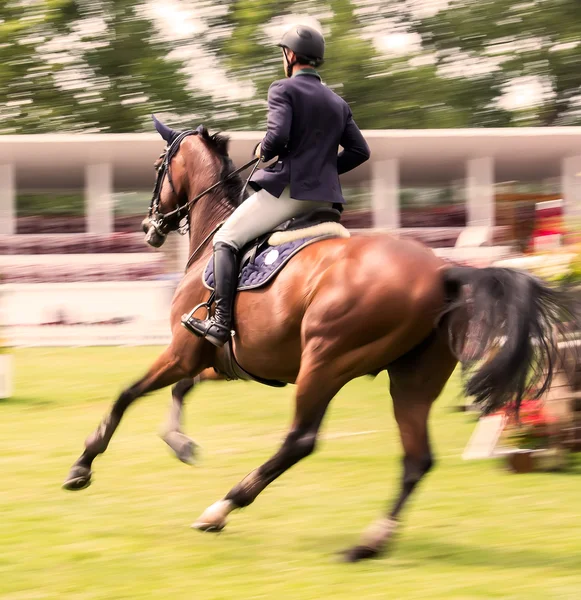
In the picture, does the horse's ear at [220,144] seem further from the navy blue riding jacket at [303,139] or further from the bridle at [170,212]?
the navy blue riding jacket at [303,139]

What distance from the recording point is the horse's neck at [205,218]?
22.2ft

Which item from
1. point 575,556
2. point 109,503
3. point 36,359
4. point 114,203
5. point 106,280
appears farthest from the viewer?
point 114,203

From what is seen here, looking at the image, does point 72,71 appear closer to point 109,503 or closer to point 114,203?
point 114,203

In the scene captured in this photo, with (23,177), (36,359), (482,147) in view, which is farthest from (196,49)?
(36,359)

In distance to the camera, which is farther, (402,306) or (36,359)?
(36,359)

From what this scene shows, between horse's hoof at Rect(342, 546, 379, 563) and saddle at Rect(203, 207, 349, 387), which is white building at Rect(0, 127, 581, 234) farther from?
horse's hoof at Rect(342, 546, 379, 563)

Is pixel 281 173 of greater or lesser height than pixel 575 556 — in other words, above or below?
above

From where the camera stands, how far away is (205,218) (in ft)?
22.6

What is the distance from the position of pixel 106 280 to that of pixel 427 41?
1851 cm

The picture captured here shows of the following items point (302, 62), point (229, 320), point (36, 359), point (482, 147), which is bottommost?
point (36, 359)

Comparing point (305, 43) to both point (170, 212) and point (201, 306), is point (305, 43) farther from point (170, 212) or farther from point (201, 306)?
point (170, 212)

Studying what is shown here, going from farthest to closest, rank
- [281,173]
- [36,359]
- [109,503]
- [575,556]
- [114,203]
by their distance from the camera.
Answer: [114,203] < [36,359] < [109,503] < [281,173] < [575,556]

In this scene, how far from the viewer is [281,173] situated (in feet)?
19.1

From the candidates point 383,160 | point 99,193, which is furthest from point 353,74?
point 99,193
